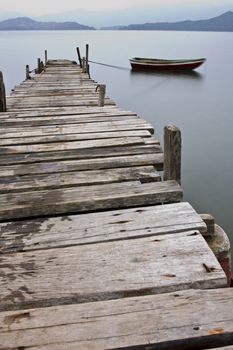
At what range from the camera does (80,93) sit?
1123 centimetres

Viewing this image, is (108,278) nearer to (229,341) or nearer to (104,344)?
(104,344)

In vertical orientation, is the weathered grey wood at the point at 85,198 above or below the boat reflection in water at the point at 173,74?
below

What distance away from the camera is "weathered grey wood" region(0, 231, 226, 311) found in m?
2.24

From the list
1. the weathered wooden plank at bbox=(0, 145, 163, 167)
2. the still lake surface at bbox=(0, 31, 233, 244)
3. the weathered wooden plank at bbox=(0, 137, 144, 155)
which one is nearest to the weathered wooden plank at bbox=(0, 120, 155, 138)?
the weathered wooden plank at bbox=(0, 137, 144, 155)

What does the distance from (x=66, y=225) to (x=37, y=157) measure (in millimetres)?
1890

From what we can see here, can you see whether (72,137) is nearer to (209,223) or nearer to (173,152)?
(173,152)

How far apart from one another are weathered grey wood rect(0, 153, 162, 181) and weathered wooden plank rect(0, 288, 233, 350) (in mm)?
2318

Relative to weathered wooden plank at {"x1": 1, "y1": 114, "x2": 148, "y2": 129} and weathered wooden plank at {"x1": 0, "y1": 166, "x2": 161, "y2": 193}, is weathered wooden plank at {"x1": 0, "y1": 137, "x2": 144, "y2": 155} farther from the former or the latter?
weathered wooden plank at {"x1": 1, "y1": 114, "x2": 148, "y2": 129}

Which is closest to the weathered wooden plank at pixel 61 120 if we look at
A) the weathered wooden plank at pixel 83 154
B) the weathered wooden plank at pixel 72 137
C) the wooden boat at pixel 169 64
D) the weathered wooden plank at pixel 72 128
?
the weathered wooden plank at pixel 72 128

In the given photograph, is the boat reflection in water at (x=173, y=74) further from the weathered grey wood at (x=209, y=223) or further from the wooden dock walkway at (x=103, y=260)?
the weathered grey wood at (x=209, y=223)

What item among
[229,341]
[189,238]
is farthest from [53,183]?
[229,341]

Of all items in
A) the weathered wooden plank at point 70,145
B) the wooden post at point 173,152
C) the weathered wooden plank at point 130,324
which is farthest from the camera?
the weathered wooden plank at point 70,145

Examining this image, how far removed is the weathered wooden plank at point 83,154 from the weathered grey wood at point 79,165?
68mm

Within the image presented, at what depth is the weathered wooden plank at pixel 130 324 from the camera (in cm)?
187
